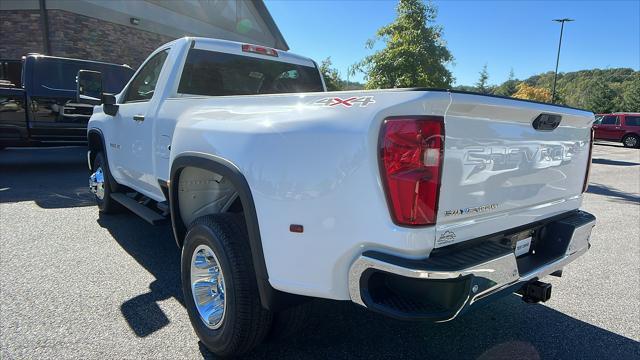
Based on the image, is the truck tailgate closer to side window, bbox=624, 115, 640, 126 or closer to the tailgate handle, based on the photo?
the tailgate handle

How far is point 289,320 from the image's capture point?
8.01 ft

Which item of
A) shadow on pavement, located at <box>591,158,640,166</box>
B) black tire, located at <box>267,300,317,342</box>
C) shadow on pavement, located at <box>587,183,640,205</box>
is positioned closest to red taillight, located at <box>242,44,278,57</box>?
black tire, located at <box>267,300,317,342</box>

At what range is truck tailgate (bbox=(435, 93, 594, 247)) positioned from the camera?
5.94ft

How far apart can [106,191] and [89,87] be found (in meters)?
1.23

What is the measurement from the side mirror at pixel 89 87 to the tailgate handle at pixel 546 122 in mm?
4190

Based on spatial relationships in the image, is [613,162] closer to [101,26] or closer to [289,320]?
[289,320]

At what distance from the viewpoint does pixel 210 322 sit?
2564 mm

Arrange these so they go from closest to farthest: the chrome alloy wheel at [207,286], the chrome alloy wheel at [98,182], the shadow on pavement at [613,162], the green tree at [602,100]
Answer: the chrome alloy wheel at [207,286]
the chrome alloy wheel at [98,182]
the shadow on pavement at [613,162]
the green tree at [602,100]

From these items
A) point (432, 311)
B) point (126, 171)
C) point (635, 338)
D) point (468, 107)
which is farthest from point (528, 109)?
point (126, 171)

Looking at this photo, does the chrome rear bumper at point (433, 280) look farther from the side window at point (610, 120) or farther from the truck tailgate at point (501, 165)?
the side window at point (610, 120)

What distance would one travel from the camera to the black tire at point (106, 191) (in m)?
4.97

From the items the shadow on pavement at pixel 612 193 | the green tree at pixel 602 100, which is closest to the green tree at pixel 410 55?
the shadow on pavement at pixel 612 193

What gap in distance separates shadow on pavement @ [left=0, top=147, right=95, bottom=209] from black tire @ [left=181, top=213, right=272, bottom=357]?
14.9ft

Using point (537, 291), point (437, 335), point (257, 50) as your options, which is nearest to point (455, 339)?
point (437, 335)
